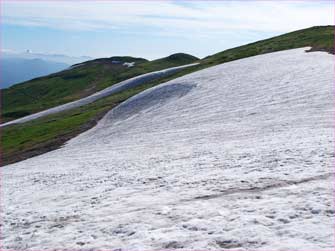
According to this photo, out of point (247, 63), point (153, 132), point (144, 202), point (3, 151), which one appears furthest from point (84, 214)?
point (247, 63)

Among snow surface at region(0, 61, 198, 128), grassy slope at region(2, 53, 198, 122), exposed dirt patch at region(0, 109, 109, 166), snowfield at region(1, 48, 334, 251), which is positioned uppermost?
grassy slope at region(2, 53, 198, 122)

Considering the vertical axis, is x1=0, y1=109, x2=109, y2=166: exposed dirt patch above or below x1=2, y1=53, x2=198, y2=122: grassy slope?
below

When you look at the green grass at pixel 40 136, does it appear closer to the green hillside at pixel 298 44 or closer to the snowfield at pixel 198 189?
the snowfield at pixel 198 189

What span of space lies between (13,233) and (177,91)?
163 feet

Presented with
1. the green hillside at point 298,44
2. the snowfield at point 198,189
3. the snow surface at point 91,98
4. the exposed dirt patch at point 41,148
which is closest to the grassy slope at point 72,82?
the snow surface at point 91,98

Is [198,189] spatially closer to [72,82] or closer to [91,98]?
[91,98]

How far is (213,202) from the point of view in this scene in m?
16.8

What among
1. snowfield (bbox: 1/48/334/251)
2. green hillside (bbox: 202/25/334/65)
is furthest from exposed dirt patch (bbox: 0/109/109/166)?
green hillside (bbox: 202/25/334/65)

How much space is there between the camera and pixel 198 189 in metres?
18.7

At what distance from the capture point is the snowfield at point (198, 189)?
47.0ft

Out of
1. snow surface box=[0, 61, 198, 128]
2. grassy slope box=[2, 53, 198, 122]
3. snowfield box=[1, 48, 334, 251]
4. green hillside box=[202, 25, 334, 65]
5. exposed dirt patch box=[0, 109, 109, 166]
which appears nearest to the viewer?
snowfield box=[1, 48, 334, 251]

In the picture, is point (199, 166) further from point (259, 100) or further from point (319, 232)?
point (259, 100)

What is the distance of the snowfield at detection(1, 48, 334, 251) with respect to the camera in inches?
564

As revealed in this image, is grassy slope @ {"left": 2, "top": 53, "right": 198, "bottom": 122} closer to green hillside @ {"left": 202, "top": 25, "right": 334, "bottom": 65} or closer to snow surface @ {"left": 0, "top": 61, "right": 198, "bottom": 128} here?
snow surface @ {"left": 0, "top": 61, "right": 198, "bottom": 128}
